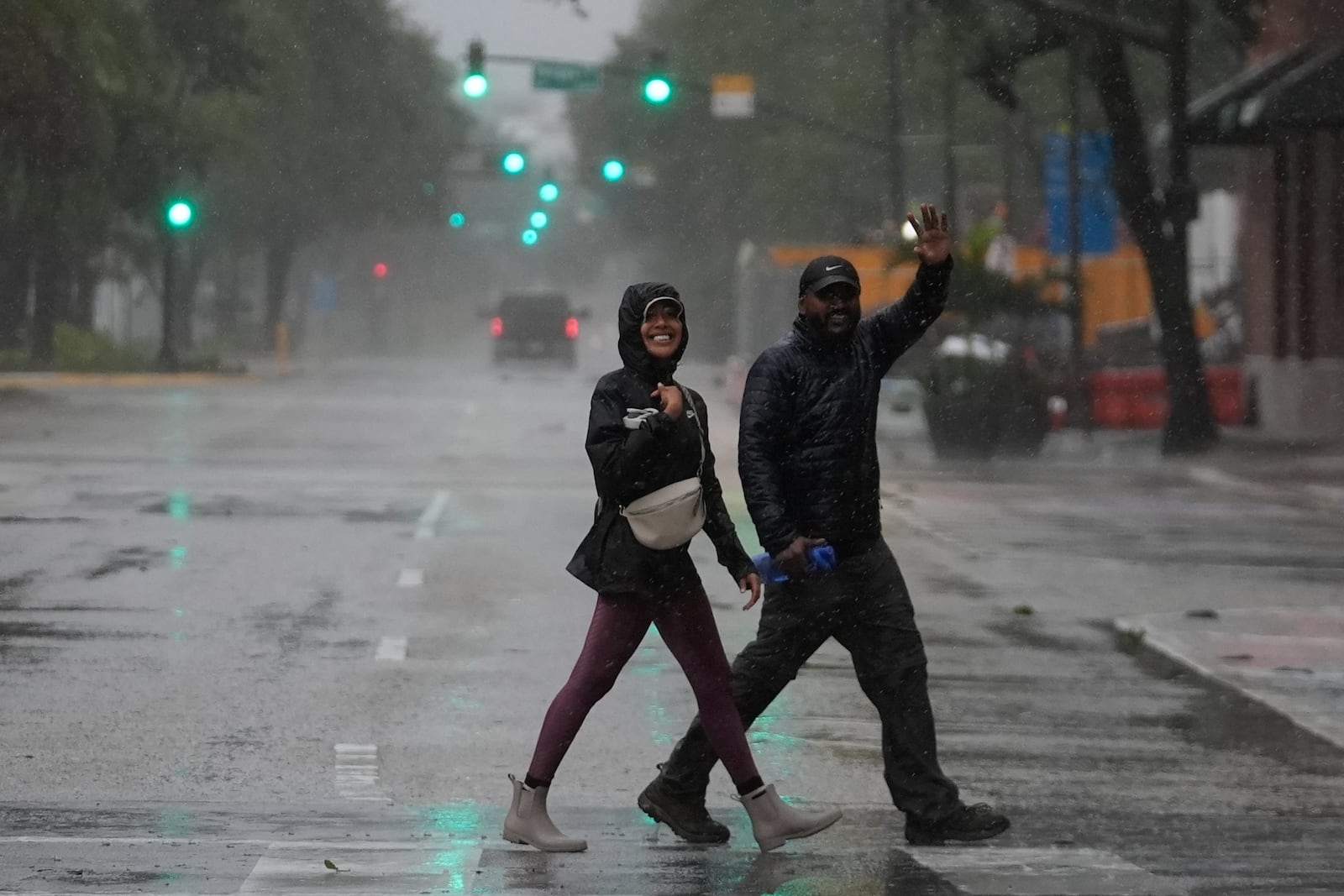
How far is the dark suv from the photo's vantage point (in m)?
63.9

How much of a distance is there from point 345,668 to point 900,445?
66.3ft

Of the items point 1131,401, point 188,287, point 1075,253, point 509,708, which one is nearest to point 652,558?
point 509,708

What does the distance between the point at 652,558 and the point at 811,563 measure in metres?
0.52

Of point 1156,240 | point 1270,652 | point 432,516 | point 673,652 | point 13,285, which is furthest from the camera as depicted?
point 13,285

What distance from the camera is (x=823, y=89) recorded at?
6744 cm

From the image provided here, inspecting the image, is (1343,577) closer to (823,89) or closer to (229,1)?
(229,1)

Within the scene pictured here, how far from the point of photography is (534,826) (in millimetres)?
6688

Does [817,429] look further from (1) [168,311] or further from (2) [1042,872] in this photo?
(1) [168,311]

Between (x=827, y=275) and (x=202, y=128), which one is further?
(x=202, y=128)

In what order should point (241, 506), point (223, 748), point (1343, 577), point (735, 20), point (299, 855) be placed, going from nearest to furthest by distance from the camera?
point (299, 855) < point (223, 748) < point (1343, 577) < point (241, 506) < point (735, 20)

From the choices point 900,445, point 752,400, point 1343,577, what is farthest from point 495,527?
point 900,445

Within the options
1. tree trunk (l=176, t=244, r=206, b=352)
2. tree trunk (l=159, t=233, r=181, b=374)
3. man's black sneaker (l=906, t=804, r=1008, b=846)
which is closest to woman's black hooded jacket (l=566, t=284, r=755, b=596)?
man's black sneaker (l=906, t=804, r=1008, b=846)

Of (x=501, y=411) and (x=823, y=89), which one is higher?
(x=823, y=89)

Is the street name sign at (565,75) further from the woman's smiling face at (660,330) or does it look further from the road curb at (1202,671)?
the woman's smiling face at (660,330)
